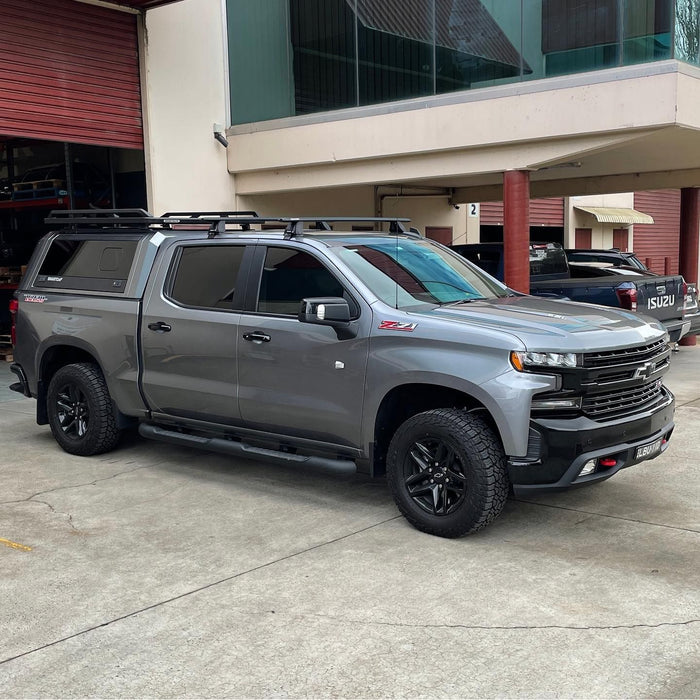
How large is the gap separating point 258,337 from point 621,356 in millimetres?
2485

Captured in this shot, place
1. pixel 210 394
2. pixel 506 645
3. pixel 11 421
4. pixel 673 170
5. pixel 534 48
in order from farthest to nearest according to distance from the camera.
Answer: pixel 673 170 < pixel 534 48 < pixel 11 421 < pixel 210 394 < pixel 506 645

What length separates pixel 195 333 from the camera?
664cm

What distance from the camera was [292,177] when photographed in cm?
1491

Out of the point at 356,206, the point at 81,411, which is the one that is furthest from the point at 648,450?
the point at 356,206

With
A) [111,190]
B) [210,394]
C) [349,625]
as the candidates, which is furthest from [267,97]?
[349,625]

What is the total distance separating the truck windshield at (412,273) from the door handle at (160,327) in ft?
5.21

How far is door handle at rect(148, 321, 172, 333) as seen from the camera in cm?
683

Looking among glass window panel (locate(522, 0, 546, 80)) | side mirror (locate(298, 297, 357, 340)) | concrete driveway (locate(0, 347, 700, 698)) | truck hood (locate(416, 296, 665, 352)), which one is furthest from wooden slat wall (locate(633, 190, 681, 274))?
side mirror (locate(298, 297, 357, 340))

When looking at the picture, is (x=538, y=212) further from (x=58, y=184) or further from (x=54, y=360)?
(x=54, y=360)

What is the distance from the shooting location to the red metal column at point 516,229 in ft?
40.7

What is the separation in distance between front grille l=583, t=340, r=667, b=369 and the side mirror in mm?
1527

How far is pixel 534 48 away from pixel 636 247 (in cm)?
2194

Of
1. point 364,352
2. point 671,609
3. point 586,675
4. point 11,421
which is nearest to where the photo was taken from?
point 586,675

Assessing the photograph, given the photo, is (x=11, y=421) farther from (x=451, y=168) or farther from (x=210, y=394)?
(x=451, y=168)
